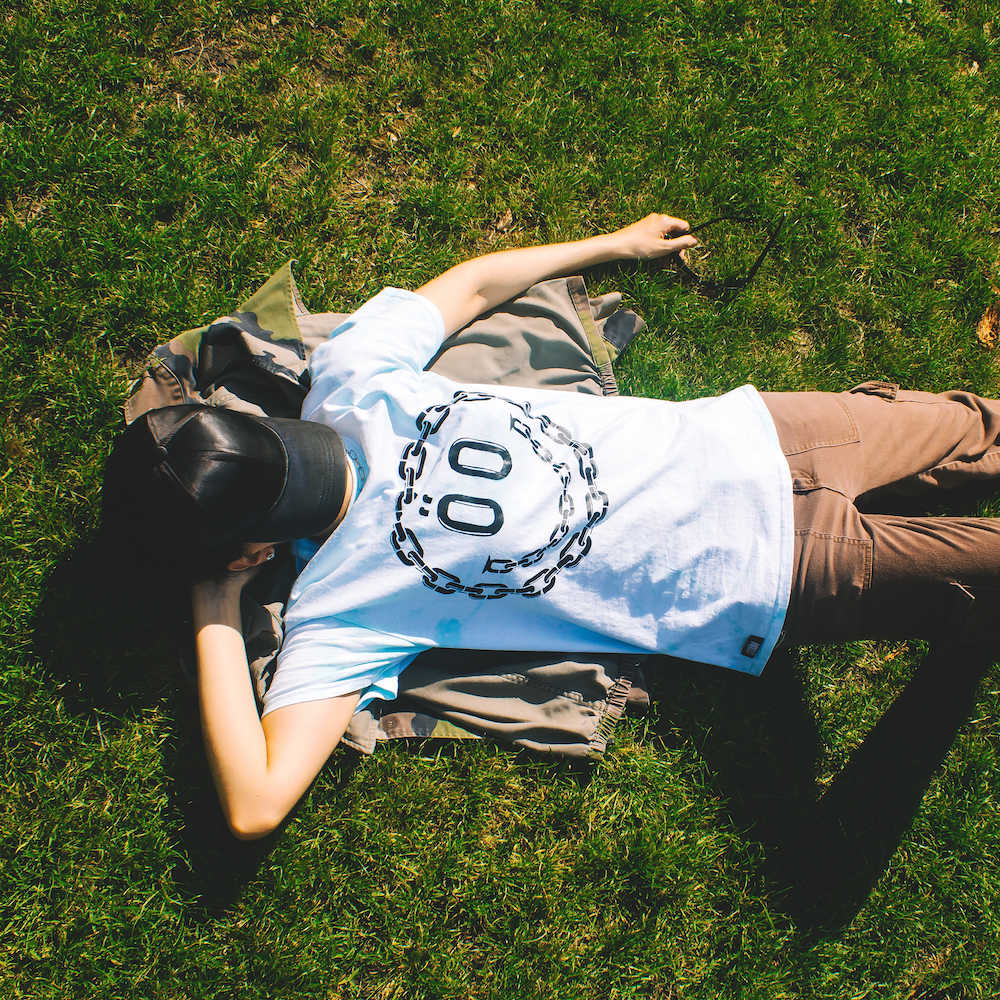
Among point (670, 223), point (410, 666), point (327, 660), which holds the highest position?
point (670, 223)

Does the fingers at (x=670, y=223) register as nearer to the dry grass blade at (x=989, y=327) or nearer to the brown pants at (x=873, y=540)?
the brown pants at (x=873, y=540)

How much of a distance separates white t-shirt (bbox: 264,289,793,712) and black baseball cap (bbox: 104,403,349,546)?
26 centimetres

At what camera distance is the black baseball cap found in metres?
2.18

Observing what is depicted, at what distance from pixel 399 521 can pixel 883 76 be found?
3.69 m

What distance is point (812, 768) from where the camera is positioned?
3188mm

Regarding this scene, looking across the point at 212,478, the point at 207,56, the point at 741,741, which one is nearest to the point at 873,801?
the point at 741,741

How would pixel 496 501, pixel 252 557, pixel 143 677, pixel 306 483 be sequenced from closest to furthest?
pixel 306 483 < pixel 496 501 < pixel 252 557 < pixel 143 677

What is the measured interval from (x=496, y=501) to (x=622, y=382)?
1.35m

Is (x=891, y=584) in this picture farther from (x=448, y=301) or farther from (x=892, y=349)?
(x=448, y=301)

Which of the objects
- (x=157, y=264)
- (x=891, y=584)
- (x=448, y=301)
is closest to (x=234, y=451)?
(x=448, y=301)

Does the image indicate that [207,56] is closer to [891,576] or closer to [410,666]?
[410,666]

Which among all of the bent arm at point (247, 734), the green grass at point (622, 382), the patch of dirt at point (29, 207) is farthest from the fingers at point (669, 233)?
the patch of dirt at point (29, 207)

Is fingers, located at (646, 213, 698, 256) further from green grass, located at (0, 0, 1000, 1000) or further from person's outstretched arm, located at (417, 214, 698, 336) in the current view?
green grass, located at (0, 0, 1000, 1000)

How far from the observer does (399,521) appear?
2484 mm
